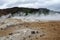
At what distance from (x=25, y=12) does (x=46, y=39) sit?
150 ft

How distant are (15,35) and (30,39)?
2042mm

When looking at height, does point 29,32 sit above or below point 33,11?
above

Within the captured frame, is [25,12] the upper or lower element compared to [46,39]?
lower

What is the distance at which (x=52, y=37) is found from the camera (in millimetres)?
19000

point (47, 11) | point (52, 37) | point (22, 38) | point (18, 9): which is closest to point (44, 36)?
point (52, 37)

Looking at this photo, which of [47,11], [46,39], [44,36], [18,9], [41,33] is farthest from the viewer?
[18,9]

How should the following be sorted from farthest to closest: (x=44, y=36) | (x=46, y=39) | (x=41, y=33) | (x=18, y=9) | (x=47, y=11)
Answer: (x=18, y=9), (x=47, y=11), (x=41, y=33), (x=44, y=36), (x=46, y=39)

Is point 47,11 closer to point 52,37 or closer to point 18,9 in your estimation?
point 18,9

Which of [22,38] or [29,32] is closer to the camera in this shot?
[22,38]

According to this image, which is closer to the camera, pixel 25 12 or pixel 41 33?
pixel 41 33

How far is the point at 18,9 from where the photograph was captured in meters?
66.3

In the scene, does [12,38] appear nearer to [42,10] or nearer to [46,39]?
[46,39]

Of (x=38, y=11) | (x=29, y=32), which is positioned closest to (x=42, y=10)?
(x=38, y=11)

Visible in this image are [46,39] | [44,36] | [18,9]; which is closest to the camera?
[46,39]
